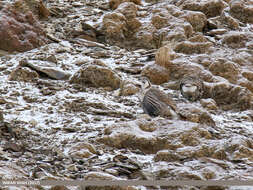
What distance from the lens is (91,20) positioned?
8.00m

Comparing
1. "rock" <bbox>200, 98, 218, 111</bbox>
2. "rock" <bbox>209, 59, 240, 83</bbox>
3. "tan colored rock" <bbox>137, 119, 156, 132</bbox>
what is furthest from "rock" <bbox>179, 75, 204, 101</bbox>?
"tan colored rock" <bbox>137, 119, 156, 132</bbox>

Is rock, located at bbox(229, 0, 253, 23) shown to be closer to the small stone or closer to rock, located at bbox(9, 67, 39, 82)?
the small stone

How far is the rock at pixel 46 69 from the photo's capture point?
5922 mm

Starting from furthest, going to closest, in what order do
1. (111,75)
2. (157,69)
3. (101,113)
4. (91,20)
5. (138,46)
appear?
(91,20) → (138,46) → (157,69) → (111,75) → (101,113)

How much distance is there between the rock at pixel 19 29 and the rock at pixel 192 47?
2.19 meters

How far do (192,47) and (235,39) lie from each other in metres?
0.96

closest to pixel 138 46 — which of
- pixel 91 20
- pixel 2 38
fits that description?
pixel 91 20

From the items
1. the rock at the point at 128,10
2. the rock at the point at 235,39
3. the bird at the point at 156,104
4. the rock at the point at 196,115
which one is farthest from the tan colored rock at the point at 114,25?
the rock at the point at 196,115

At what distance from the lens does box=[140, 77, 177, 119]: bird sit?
472 centimetres

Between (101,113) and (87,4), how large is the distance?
175 inches

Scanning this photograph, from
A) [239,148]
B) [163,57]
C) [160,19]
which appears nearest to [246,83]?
[163,57]

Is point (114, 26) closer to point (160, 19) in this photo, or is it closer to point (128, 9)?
point (128, 9)

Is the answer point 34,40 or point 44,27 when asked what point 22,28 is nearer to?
point 34,40

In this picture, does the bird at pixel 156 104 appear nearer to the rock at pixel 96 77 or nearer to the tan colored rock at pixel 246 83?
the rock at pixel 96 77
